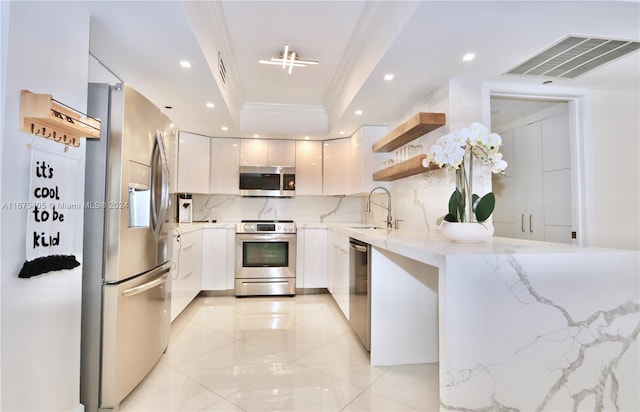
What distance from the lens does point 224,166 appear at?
13.7 ft

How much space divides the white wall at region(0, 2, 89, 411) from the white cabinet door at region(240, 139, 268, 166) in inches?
105

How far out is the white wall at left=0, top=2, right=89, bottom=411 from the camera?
1089 millimetres

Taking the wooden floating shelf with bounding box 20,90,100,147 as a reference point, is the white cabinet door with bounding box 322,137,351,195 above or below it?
above

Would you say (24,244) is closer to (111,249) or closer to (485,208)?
(111,249)

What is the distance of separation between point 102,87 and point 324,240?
2901mm

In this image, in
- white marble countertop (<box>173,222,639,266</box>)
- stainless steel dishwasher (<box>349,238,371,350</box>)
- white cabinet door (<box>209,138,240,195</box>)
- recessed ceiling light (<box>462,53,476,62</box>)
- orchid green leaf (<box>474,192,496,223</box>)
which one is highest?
recessed ceiling light (<box>462,53,476,62</box>)

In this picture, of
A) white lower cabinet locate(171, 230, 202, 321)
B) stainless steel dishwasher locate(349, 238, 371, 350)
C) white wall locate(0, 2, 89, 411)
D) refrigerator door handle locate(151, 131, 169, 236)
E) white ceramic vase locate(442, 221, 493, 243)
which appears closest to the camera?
→ white wall locate(0, 2, 89, 411)

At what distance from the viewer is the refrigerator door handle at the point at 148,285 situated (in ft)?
5.47

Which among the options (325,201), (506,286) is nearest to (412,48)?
(506,286)

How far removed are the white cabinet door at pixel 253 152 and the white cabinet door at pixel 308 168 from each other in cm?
48

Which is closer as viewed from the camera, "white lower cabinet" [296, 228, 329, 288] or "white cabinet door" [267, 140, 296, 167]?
"white lower cabinet" [296, 228, 329, 288]

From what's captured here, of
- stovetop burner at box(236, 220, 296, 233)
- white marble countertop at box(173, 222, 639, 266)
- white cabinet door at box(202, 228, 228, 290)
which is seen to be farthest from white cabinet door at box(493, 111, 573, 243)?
white cabinet door at box(202, 228, 228, 290)

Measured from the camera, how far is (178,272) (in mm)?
2900

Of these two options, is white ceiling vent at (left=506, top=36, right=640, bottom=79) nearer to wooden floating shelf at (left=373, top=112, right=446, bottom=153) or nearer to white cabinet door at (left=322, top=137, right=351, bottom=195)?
wooden floating shelf at (left=373, top=112, right=446, bottom=153)
